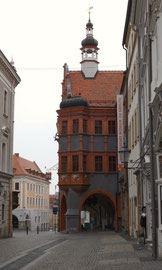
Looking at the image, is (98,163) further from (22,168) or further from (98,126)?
(22,168)

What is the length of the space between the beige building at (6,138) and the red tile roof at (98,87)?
12.1m

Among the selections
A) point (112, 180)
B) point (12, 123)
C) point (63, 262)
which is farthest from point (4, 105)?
point (63, 262)

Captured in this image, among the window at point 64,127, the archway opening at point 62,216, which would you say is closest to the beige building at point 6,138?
the window at point 64,127

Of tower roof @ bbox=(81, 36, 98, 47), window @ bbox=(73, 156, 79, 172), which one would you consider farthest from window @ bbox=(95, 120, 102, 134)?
tower roof @ bbox=(81, 36, 98, 47)

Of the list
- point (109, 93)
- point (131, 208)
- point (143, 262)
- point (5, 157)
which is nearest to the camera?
point (143, 262)

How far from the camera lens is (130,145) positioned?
101ft

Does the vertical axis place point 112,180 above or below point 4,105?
below

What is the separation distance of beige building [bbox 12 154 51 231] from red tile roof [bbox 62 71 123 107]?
91.7 feet

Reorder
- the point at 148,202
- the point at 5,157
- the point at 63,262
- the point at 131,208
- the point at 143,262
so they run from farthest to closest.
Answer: the point at 5,157, the point at 131,208, the point at 148,202, the point at 63,262, the point at 143,262

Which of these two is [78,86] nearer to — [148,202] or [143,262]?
[148,202]

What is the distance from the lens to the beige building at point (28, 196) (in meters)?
74.8

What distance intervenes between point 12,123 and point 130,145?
1004 cm

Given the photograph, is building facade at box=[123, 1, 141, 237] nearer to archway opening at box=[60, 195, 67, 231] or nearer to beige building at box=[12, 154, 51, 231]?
archway opening at box=[60, 195, 67, 231]

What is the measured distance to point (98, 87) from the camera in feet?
159
